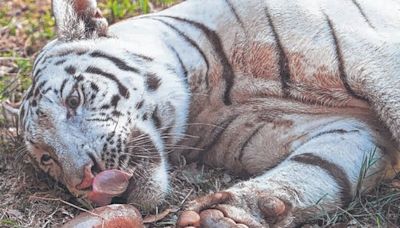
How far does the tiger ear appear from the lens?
312 centimetres

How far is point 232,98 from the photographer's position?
3111 mm

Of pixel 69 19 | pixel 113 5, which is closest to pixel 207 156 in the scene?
pixel 69 19

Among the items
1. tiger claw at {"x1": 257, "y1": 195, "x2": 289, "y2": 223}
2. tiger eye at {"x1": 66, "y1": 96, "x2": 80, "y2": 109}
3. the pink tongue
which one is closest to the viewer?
tiger claw at {"x1": 257, "y1": 195, "x2": 289, "y2": 223}

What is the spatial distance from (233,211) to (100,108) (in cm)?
66

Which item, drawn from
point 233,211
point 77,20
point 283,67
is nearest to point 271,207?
point 233,211

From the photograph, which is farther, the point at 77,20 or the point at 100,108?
the point at 77,20

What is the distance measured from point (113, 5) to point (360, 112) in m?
1.83

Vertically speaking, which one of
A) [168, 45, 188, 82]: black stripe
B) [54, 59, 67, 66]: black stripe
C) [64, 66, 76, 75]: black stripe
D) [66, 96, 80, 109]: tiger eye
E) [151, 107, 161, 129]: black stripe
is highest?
[54, 59, 67, 66]: black stripe

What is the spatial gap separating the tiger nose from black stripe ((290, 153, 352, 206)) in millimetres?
660

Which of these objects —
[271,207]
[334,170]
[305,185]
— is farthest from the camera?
[334,170]

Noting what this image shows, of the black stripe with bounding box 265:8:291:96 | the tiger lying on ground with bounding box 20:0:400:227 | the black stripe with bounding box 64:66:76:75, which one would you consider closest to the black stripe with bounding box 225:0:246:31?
the tiger lying on ground with bounding box 20:0:400:227

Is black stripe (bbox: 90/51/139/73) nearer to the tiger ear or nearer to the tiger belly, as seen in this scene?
the tiger ear

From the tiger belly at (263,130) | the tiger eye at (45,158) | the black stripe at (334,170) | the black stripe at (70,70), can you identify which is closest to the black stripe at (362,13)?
the tiger belly at (263,130)

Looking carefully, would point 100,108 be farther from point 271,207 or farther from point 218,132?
point 271,207
